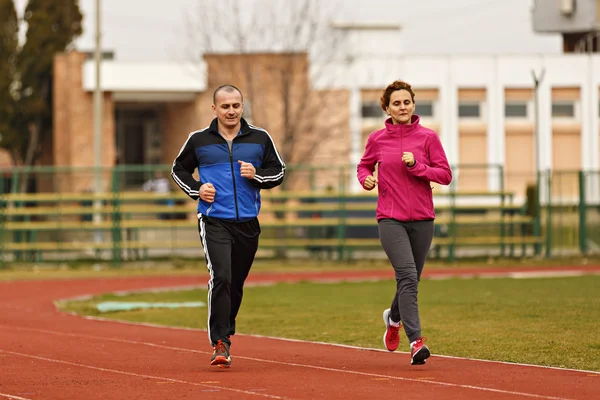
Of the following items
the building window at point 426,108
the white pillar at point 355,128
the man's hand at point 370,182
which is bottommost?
the man's hand at point 370,182

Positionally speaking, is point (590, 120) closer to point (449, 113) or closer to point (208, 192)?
point (449, 113)

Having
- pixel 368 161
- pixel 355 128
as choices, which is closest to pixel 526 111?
pixel 355 128

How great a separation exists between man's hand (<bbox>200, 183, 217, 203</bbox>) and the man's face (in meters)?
0.56

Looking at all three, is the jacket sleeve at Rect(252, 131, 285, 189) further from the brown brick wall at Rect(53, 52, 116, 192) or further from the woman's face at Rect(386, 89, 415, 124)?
the brown brick wall at Rect(53, 52, 116, 192)

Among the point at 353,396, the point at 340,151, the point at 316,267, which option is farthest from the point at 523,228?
the point at 353,396

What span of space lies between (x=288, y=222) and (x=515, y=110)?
26507 mm

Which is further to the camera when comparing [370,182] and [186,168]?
[186,168]

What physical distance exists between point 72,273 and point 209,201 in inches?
750

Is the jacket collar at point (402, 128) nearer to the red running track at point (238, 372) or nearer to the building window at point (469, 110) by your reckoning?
the red running track at point (238, 372)

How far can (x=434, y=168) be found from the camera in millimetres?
10547

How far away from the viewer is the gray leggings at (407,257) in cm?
1032

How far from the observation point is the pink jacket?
10.6 meters

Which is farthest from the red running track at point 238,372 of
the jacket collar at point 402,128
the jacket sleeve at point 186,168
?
the jacket collar at point 402,128

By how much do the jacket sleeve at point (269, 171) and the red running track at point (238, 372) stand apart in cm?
148
